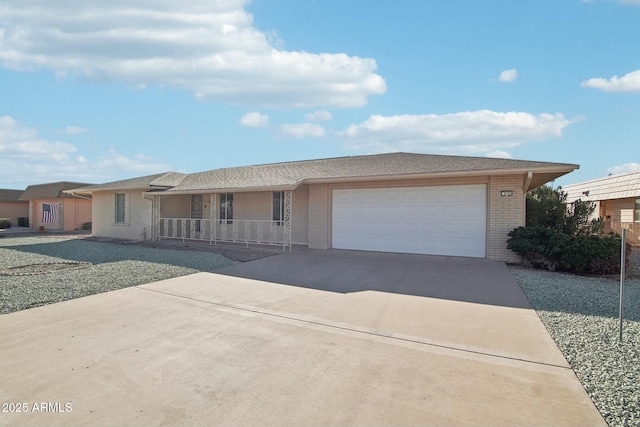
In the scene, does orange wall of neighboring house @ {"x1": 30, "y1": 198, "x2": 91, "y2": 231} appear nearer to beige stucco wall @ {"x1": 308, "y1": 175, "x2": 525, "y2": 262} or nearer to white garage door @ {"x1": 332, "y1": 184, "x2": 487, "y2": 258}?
white garage door @ {"x1": 332, "y1": 184, "x2": 487, "y2": 258}

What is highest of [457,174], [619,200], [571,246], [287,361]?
[457,174]

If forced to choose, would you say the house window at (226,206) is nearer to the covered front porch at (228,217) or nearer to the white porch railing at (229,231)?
the covered front porch at (228,217)

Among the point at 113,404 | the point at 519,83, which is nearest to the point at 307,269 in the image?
the point at 113,404

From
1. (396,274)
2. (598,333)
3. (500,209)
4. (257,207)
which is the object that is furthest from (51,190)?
(598,333)

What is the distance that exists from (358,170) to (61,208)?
2468cm

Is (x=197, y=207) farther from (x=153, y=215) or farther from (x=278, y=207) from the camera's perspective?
(x=278, y=207)

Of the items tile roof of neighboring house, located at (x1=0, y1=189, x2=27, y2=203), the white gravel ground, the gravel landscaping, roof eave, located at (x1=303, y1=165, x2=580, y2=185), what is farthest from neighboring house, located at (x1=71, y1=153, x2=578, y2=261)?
tile roof of neighboring house, located at (x1=0, y1=189, x2=27, y2=203)

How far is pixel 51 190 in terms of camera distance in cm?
2720

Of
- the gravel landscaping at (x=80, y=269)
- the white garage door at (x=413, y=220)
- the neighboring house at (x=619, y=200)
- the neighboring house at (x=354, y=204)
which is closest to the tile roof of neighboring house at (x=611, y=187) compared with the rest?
the neighboring house at (x=619, y=200)

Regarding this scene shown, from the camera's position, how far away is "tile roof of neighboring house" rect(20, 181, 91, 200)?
26094 millimetres

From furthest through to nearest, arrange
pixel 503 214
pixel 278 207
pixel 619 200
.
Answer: pixel 619 200 → pixel 278 207 → pixel 503 214

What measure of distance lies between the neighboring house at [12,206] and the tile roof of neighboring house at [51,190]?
678 cm

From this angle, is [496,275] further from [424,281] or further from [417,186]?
[417,186]

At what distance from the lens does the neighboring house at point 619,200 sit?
17.0 metres
